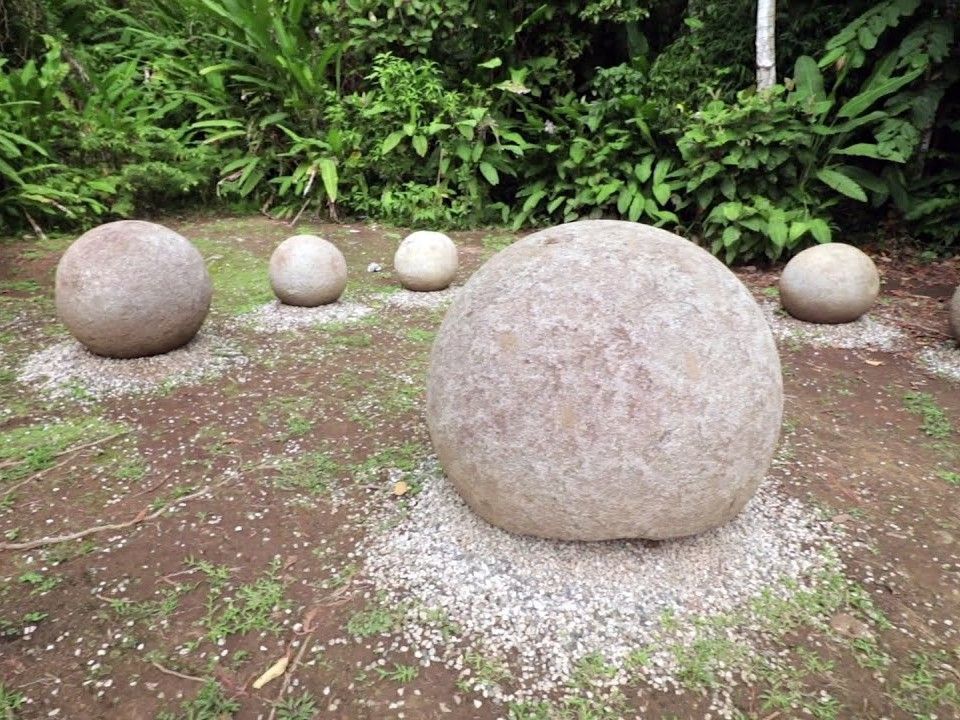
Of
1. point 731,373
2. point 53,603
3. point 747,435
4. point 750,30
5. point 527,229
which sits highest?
point 750,30

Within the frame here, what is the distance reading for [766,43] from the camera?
23.9 feet

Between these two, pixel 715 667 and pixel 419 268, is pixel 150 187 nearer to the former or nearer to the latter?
pixel 419 268

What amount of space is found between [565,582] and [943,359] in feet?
14.0

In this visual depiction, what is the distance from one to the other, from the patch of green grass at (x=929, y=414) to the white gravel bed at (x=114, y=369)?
4.79m

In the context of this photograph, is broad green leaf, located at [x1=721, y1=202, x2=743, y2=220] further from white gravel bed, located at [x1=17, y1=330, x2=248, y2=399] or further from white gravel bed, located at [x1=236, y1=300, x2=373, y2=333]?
white gravel bed, located at [x1=17, y1=330, x2=248, y2=399]

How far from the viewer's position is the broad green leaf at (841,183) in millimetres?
6781

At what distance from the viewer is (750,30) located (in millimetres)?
8195

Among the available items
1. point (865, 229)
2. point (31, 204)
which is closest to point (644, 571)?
point (865, 229)

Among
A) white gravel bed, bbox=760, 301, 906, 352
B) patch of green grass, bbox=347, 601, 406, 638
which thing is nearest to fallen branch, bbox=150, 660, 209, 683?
patch of green grass, bbox=347, 601, 406, 638

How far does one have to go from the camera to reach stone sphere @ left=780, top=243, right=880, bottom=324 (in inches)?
215

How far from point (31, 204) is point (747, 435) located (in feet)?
29.0

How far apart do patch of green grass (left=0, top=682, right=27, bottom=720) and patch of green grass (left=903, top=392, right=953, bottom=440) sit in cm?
480

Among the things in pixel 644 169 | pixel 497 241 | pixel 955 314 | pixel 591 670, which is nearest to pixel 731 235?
pixel 644 169

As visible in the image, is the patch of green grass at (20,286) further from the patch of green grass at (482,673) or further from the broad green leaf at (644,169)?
the broad green leaf at (644,169)
